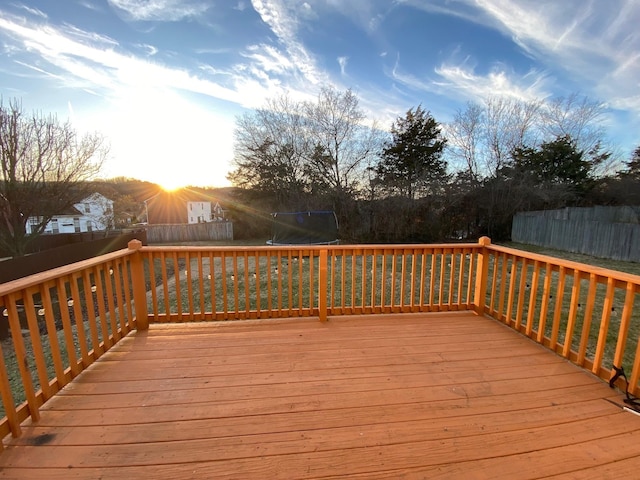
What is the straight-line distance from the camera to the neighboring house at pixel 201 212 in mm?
29703

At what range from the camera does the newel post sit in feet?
8.85

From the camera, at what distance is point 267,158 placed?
15.5m

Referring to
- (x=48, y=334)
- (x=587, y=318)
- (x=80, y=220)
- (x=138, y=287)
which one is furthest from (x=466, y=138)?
(x=80, y=220)

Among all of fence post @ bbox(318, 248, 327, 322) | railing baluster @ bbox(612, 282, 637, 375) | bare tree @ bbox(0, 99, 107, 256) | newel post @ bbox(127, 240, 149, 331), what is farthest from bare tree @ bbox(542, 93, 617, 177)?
bare tree @ bbox(0, 99, 107, 256)

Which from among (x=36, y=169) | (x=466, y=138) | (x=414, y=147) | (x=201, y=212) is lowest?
(x=201, y=212)

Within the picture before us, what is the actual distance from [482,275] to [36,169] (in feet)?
38.9

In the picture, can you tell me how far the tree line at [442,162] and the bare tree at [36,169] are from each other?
756 centimetres

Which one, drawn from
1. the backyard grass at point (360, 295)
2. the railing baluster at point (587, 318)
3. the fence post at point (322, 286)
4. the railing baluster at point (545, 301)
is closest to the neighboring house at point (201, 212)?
the backyard grass at point (360, 295)

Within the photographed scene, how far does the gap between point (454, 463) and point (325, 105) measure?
Result: 1449cm

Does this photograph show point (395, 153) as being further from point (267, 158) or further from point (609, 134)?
point (609, 134)

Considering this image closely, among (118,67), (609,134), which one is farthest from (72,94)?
(609,134)

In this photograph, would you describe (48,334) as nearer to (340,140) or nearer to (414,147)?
(340,140)

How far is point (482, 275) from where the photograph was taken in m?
3.15

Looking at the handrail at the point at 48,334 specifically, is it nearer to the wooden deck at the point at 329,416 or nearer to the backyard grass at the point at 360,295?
the wooden deck at the point at 329,416
